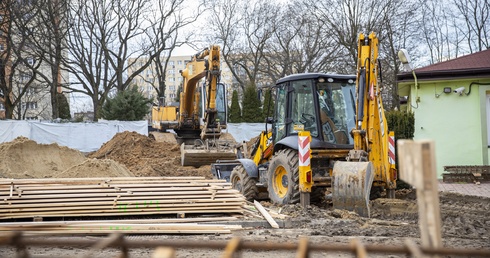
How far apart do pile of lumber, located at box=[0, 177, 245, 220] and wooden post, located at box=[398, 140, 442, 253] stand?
25.7 ft

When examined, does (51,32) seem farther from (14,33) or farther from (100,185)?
(100,185)

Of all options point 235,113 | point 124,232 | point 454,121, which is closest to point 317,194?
point 124,232

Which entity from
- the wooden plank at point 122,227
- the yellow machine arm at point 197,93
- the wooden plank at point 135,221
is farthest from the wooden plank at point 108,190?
the yellow machine arm at point 197,93

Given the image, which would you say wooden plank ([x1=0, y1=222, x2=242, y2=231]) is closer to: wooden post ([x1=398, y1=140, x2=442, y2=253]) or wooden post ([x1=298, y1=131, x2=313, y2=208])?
wooden post ([x1=298, y1=131, x2=313, y2=208])

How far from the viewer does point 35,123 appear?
29.2m

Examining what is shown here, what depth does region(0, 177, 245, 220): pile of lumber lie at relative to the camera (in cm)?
914

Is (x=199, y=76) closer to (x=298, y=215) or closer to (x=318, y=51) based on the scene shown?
(x=298, y=215)

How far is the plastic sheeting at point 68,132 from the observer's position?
2866 centimetres

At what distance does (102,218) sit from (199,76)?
14.2 metres

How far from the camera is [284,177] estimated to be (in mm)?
11688

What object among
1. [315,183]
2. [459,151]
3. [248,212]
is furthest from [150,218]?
[459,151]

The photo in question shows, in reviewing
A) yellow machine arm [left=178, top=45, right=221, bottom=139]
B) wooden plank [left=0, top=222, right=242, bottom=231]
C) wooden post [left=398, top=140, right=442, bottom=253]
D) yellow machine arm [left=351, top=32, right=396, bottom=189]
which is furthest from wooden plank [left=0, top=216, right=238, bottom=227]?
yellow machine arm [left=178, top=45, right=221, bottom=139]

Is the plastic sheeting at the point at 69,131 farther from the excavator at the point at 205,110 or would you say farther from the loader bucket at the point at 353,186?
the loader bucket at the point at 353,186

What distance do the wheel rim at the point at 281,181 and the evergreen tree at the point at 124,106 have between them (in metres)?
30.2
